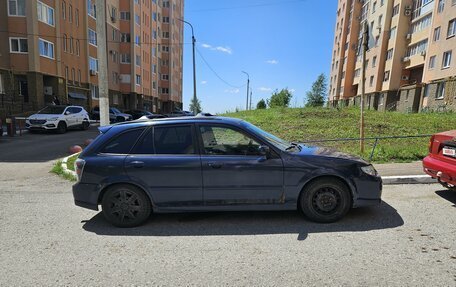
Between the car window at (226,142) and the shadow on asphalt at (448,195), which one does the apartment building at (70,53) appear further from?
the shadow on asphalt at (448,195)

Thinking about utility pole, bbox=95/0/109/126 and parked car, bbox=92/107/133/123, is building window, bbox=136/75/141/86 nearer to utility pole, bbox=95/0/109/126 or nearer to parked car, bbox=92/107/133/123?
parked car, bbox=92/107/133/123

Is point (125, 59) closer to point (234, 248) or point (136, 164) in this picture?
point (136, 164)

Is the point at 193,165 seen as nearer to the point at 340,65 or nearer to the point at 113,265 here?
the point at 113,265

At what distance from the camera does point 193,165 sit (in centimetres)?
445

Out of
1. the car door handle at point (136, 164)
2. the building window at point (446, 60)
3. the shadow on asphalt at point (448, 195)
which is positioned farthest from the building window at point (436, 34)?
the car door handle at point (136, 164)

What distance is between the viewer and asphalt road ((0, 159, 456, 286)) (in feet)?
10.3

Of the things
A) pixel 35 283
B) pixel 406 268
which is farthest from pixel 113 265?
pixel 406 268

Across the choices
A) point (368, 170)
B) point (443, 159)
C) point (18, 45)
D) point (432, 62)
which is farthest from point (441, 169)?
point (432, 62)

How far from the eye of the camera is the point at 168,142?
4613 millimetres

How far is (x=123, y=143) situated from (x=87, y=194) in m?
0.91

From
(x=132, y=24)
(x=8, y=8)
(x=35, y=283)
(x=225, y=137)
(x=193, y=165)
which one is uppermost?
(x=132, y=24)

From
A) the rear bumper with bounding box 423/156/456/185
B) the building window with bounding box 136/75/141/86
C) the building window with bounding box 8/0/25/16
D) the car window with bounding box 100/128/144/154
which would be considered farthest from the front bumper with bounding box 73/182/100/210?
the building window with bounding box 136/75/141/86

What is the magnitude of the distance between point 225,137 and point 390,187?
152 inches

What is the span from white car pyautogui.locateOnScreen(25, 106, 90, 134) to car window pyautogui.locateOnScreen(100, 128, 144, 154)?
1549 cm
